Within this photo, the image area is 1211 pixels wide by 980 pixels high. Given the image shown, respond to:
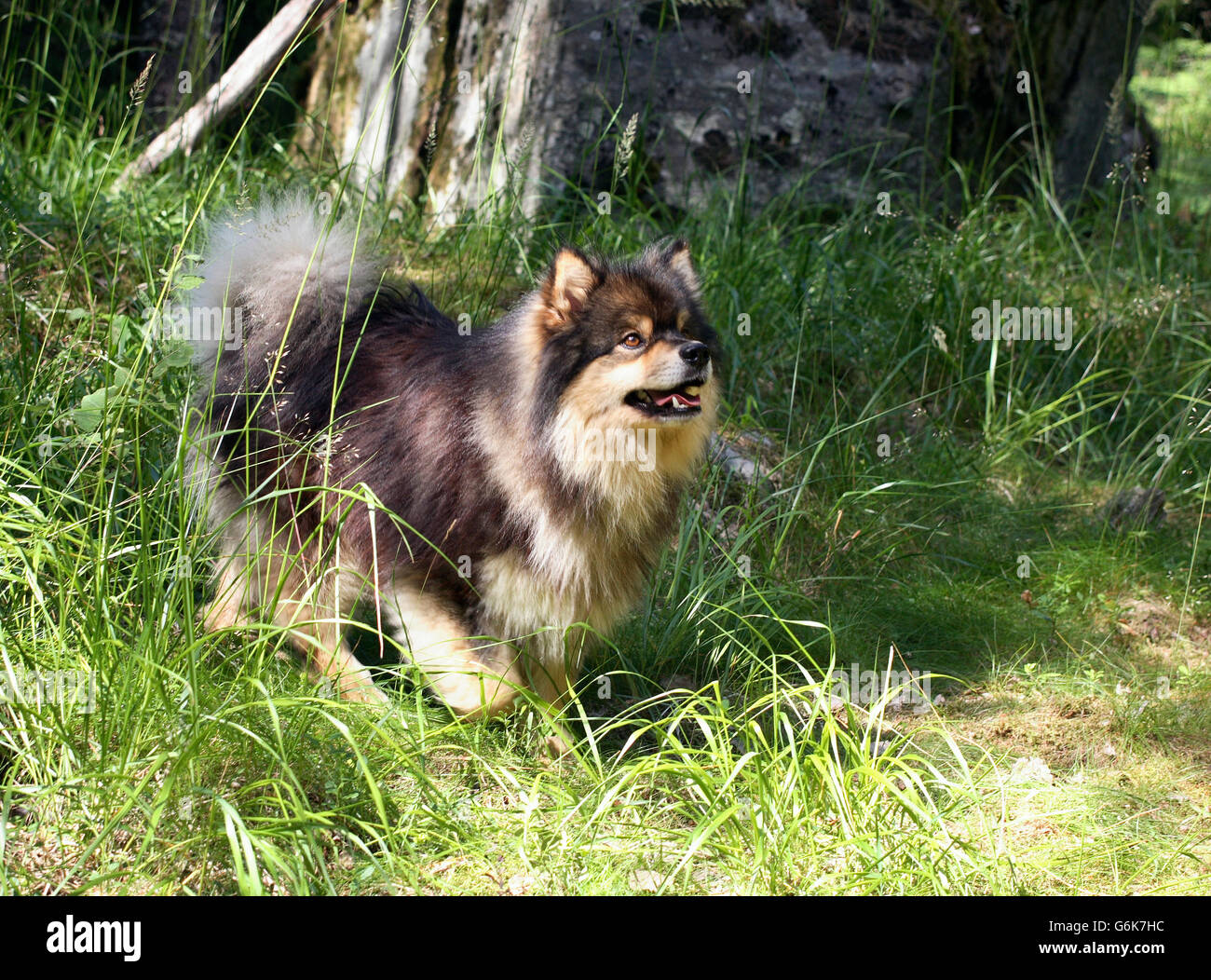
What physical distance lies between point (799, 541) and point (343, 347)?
75.8 inches

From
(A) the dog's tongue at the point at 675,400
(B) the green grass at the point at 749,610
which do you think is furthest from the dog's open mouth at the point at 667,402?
(B) the green grass at the point at 749,610

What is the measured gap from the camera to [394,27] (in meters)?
5.99

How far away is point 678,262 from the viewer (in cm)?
361

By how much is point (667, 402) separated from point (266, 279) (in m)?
1.41

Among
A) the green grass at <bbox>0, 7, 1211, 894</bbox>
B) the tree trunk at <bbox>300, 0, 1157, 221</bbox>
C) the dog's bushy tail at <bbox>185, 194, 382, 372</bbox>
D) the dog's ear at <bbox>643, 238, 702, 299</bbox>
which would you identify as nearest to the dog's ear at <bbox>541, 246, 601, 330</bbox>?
the dog's ear at <bbox>643, 238, 702, 299</bbox>

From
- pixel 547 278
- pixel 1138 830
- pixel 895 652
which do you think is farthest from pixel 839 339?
pixel 1138 830

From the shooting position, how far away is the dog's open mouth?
125 inches

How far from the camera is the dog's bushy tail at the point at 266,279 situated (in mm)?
3559

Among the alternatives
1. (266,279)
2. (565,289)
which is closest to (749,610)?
(565,289)

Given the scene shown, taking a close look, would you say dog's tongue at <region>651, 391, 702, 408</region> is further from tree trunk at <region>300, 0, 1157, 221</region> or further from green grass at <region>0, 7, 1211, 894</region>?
tree trunk at <region>300, 0, 1157, 221</region>

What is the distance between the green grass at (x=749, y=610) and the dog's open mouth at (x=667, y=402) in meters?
Result: 0.74

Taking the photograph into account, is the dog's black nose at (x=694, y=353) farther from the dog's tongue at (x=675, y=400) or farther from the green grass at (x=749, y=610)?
the green grass at (x=749, y=610)

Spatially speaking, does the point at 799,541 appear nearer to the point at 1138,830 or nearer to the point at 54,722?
the point at 1138,830

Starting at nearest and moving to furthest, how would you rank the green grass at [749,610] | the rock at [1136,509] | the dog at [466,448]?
the green grass at [749,610] < the dog at [466,448] < the rock at [1136,509]
